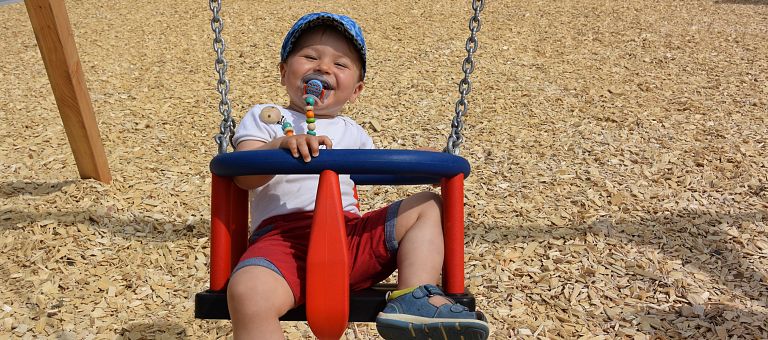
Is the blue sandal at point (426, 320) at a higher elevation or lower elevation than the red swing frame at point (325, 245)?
lower

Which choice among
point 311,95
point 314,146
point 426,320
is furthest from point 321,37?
point 426,320

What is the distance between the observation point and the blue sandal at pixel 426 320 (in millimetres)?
1620

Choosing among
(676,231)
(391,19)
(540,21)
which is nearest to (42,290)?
(676,231)

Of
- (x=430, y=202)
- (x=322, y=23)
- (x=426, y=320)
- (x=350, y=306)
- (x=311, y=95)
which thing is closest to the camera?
(x=426, y=320)

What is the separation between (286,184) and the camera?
2.09 meters

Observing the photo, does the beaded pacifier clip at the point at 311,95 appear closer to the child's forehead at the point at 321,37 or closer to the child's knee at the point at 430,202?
the child's forehead at the point at 321,37

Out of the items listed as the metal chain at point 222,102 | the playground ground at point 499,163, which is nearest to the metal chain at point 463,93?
the metal chain at point 222,102

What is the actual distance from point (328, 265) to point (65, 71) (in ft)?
8.30

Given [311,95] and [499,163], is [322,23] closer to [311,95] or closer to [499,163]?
[311,95]

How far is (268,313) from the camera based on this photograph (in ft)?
5.59

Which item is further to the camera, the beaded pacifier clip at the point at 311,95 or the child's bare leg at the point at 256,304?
the beaded pacifier clip at the point at 311,95

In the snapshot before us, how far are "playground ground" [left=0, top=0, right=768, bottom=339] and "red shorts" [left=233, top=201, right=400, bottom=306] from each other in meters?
1.02

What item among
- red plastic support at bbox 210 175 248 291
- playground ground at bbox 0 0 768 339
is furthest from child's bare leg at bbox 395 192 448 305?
playground ground at bbox 0 0 768 339

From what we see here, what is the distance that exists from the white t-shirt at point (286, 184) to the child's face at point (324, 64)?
0.08m
